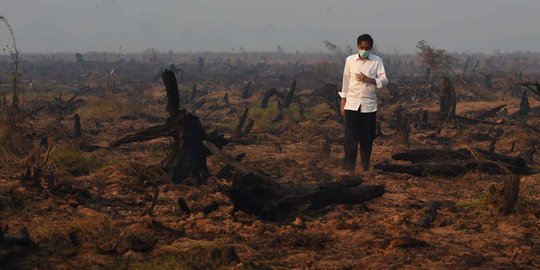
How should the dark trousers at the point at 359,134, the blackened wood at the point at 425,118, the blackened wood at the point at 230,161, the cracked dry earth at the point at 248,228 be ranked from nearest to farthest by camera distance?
the cracked dry earth at the point at 248,228, the blackened wood at the point at 230,161, the dark trousers at the point at 359,134, the blackened wood at the point at 425,118

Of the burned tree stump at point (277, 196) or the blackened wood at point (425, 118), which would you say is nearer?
the burned tree stump at point (277, 196)

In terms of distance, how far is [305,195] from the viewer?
5.73m

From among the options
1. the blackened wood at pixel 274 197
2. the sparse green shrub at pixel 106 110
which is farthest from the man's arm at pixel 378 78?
the sparse green shrub at pixel 106 110

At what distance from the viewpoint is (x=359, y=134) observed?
801cm

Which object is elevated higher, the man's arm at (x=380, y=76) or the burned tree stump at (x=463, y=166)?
the man's arm at (x=380, y=76)

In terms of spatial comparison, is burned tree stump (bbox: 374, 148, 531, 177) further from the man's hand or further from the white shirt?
the man's hand

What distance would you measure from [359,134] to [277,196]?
275 cm

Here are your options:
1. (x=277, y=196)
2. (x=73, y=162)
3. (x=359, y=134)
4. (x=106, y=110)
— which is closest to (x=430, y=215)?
(x=277, y=196)

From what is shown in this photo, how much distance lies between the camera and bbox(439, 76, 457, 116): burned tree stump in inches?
491

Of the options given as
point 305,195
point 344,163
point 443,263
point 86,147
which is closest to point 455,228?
point 443,263

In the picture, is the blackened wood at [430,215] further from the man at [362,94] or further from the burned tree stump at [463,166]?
the man at [362,94]

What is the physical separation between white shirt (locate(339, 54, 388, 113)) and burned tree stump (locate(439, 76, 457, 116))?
5126mm

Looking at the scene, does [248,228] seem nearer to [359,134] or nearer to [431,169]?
[359,134]

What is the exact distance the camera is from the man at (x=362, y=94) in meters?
7.62
